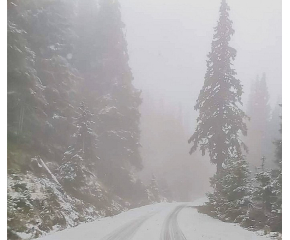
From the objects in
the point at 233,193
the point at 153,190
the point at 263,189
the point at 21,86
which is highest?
the point at 21,86

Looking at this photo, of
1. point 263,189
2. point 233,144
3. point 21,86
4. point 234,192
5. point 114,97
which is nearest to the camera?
point 263,189

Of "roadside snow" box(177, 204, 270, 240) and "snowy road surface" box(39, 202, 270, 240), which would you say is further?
"snowy road surface" box(39, 202, 270, 240)

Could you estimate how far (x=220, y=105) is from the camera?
48.3ft

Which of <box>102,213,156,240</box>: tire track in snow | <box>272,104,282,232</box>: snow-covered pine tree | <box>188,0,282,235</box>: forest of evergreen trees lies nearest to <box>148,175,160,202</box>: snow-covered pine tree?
<box>188,0,282,235</box>: forest of evergreen trees

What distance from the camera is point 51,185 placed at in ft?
42.5

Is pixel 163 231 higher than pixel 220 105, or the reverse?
pixel 220 105

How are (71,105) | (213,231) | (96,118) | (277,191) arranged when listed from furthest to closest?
(96,118) < (71,105) < (213,231) < (277,191)

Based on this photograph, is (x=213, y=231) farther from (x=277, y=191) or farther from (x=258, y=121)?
(x=258, y=121)

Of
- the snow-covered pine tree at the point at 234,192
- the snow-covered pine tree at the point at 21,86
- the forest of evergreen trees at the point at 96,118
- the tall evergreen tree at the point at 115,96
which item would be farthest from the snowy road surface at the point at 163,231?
the snow-covered pine tree at the point at 21,86

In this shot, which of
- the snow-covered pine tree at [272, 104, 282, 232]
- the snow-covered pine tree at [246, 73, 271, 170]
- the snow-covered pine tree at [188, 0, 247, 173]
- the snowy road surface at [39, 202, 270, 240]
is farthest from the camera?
the snow-covered pine tree at [188, 0, 247, 173]

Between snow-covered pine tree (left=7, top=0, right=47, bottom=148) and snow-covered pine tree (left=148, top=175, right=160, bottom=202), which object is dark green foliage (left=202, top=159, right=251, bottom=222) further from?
snow-covered pine tree (left=7, top=0, right=47, bottom=148)

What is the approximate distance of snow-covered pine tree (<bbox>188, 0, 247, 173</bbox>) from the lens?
14.0 meters

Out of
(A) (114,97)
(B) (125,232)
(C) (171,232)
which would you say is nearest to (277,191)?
(C) (171,232)

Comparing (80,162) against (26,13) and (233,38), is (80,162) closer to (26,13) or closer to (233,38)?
(26,13)
